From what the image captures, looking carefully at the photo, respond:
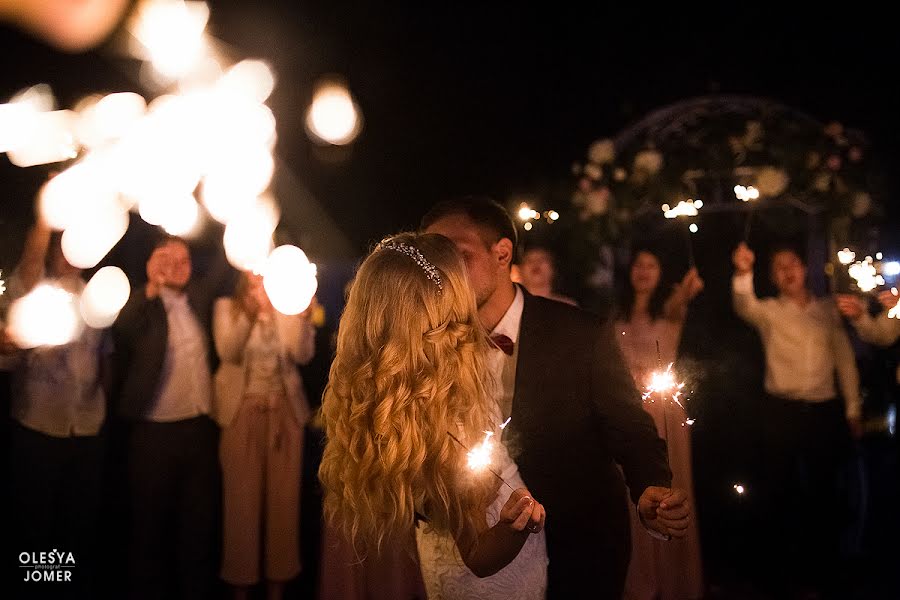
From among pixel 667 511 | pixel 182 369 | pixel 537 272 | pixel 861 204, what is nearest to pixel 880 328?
pixel 861 204

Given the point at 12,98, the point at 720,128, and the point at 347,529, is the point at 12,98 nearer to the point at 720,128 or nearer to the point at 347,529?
the point at 347,529

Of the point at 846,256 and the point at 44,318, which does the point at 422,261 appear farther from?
the point at 846,256

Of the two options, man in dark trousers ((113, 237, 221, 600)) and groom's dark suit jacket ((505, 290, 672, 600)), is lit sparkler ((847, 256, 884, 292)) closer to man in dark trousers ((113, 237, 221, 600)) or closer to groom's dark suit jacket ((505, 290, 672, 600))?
groom's dark suit jacket ((505, 290, 672, 600))

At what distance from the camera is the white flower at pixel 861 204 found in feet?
16.7

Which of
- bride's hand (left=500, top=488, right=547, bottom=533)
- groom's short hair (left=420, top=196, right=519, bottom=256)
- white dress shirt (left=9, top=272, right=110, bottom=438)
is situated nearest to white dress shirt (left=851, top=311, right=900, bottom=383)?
groom's short hair (left=420, top=196, right=519, bottom=256)

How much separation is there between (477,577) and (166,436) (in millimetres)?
2925

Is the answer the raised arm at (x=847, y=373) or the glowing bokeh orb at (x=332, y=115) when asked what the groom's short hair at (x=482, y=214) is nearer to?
the raised arm at (x=847, y=373)

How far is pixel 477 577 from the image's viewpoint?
203 cm

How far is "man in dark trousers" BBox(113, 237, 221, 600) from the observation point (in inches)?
169

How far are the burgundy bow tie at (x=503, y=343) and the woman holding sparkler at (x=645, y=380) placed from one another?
1.48 meters

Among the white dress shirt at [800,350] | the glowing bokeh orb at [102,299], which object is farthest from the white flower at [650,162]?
the glowing bokeh orb at [102,299]

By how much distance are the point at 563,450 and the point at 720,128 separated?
402 cm

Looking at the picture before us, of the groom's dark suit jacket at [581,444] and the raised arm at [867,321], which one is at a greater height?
the raised arm at [867,321]

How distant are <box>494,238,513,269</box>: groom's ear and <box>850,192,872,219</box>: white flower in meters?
3.53
